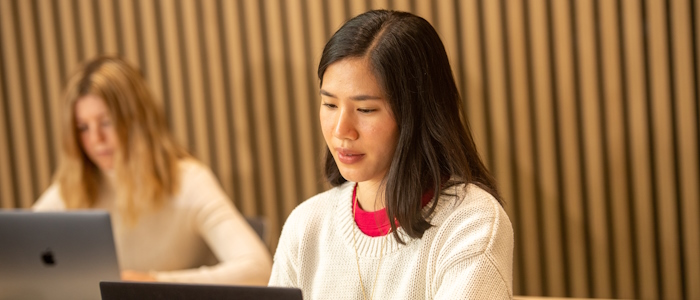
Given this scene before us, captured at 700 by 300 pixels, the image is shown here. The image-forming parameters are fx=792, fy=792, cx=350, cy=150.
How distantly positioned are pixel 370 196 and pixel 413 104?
29cm

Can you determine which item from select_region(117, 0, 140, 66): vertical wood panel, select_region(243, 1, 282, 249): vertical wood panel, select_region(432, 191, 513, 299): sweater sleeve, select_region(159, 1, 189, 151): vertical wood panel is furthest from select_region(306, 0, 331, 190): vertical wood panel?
select_region(432, 191, 513, 299): sweater sleeve

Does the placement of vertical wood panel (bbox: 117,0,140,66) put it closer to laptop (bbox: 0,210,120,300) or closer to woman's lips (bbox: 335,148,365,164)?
laptop (bbox: 0,210,120,300)

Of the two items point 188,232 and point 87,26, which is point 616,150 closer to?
point 188,232

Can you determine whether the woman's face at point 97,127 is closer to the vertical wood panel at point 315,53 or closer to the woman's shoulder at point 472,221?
the vertical wood panel at point 315,53

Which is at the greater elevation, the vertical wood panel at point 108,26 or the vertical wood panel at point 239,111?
the vertical wood panel at point 108,26

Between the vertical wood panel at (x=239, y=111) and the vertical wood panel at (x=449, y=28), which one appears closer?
the vertical wood panel at (x=449, y=28)

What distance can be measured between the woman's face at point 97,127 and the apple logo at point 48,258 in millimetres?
955

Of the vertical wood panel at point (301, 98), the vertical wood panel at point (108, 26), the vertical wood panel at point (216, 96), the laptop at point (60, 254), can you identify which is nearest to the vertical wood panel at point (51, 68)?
the vertical wood panel at point (108, 26)

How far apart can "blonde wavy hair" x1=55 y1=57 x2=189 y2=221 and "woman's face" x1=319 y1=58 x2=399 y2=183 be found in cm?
151

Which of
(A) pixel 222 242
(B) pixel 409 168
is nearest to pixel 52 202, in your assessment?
(A) pixel 222 242

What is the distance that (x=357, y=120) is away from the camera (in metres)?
1.66

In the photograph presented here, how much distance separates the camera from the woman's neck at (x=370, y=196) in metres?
1.80

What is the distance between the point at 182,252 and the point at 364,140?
1.61 meters

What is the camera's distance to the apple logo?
2.13m
